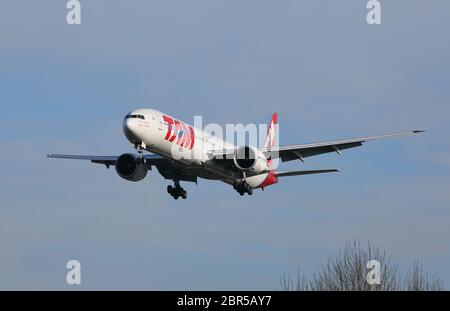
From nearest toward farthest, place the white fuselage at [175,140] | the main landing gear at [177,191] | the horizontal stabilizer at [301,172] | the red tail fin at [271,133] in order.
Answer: the white fuselage at [175,140]
the horizontal stabilizer at [301,172]
the main landing gear at [177,191]
the red tail fin at [271,133]

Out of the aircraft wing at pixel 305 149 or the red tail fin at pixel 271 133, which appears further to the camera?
the red tail fin at pixel 271 133

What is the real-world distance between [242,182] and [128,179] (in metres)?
6.40

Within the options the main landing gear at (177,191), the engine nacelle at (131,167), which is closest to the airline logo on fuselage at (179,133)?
the engine nacelle at (131,167)

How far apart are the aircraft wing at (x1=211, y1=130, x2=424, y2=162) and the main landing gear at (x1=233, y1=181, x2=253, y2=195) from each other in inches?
77.4

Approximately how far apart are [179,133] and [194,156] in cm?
174

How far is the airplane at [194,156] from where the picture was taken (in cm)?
4603

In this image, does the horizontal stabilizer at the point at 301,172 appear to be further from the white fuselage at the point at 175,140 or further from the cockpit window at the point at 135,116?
the cockpit window at the point at 135,116

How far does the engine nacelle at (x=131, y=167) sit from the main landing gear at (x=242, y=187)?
5142mm

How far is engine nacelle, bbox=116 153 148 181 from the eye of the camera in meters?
51.6

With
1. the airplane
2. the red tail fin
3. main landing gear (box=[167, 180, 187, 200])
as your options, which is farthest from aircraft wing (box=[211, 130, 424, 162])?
the red tail fin
